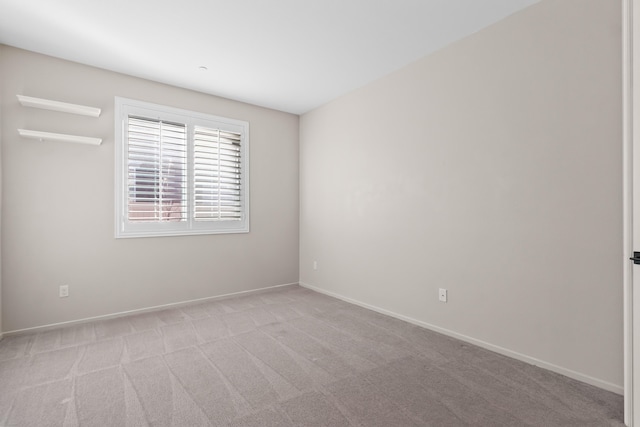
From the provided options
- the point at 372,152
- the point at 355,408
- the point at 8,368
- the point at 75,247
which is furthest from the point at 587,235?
the point at 75,247

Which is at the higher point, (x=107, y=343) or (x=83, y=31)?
(x=83, y=31)

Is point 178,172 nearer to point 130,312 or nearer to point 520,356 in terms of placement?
point 130,312

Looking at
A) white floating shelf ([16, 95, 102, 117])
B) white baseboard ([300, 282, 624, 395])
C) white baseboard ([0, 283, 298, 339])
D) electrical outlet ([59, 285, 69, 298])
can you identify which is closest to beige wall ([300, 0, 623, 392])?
white baseboard ([300, 282, 624, 395])

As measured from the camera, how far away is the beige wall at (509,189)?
2.08m

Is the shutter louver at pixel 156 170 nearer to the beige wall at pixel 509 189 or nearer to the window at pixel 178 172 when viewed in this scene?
the window at pixel 178 172

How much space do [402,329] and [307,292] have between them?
1.78 m

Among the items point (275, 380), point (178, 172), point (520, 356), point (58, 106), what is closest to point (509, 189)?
point (520, 356)

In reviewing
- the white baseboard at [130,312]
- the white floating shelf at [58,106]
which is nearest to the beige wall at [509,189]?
the white baseboard at [130,312]

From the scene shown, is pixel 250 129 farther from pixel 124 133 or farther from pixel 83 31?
pixel 83 31

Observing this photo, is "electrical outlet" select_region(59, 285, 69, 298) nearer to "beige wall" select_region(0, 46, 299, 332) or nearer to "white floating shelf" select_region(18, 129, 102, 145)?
"beige wall" select_region(0, 46, 299, 332)

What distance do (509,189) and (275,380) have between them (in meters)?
2.30

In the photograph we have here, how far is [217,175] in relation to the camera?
4277 mm

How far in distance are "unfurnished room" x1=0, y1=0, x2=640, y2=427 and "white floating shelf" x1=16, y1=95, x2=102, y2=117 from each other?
0.03m

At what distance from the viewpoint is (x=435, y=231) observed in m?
3.10
